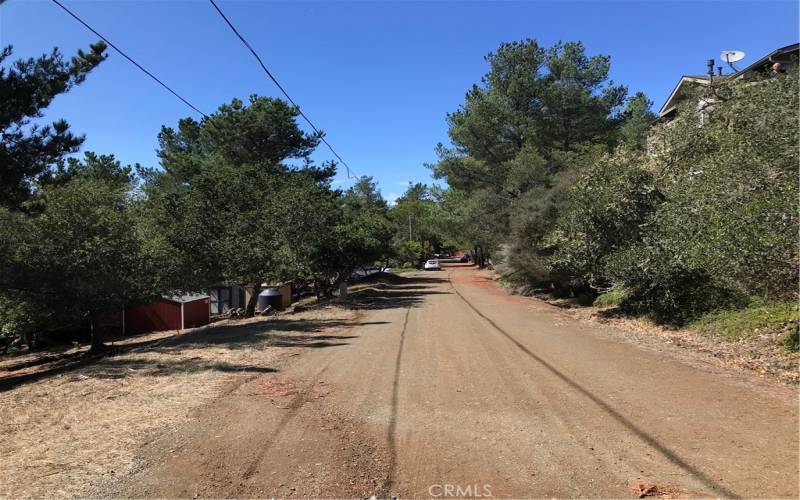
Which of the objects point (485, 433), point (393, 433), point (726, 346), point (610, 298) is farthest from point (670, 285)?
point (393, 433)

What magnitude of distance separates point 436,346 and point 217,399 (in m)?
5.40

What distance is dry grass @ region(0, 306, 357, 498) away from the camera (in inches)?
183

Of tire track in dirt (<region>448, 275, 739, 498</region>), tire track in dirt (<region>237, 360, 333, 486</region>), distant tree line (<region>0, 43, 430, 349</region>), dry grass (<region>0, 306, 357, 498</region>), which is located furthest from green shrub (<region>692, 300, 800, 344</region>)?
distant tree line (<region>0, 43, 430, 349</region>)

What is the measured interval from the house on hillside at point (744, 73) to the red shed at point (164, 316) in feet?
75.2

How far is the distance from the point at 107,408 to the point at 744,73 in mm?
18967

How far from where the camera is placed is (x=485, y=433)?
214 inches

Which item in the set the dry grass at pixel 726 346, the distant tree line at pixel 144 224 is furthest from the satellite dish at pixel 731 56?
the distant tree line at pixel 144 224

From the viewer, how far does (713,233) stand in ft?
30.9

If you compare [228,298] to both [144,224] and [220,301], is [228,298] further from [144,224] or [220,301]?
[144,224]

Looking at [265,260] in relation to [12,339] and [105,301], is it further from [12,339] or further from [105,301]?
[12,339]

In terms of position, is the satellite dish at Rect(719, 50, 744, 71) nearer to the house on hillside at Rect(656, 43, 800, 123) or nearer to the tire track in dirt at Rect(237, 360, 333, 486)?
the house on hillside at Rect(656, 43, 800, 123)

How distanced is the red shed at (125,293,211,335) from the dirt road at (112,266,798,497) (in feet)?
62.4

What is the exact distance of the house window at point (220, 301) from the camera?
99.7 ft

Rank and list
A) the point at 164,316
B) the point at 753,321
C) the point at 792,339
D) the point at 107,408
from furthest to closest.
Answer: the point at 164,316, the point at 753,321, the point at 792,339, the point at 107,408
